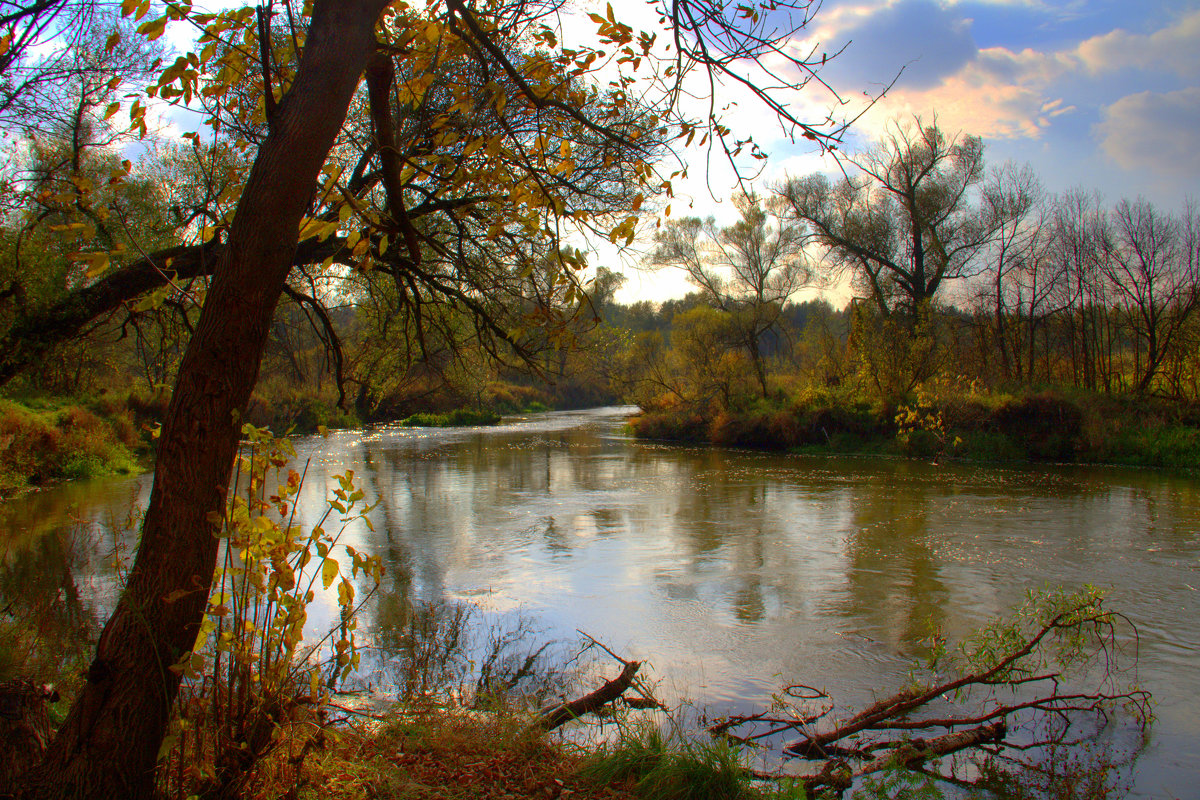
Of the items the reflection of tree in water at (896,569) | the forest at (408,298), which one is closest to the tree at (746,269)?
the forest at (408,298)

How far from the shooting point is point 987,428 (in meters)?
20.2

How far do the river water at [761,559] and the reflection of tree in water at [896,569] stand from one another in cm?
4

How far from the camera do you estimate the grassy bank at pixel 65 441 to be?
43.0 feet

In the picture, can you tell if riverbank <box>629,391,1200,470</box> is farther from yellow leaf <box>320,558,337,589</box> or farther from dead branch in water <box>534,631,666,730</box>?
yellow leaf <box>320,558,337,589</box>

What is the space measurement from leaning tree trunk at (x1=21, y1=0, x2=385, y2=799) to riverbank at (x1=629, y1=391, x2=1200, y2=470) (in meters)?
19.6

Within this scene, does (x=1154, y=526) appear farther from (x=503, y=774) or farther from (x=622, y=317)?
(x=622, y=317)

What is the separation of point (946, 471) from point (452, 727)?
16.7 meters

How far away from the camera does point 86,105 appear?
7.27m

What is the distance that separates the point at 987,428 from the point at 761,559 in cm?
1445

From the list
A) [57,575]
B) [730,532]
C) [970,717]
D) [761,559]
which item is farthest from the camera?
[730,532]

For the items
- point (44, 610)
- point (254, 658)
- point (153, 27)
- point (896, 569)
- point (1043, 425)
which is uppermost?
point (153, 27)

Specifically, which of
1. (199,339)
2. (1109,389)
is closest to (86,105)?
(199,339)

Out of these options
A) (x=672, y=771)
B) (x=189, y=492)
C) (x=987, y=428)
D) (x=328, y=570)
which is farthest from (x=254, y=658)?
(x=987, y=428)

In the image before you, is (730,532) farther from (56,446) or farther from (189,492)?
(56,446)
